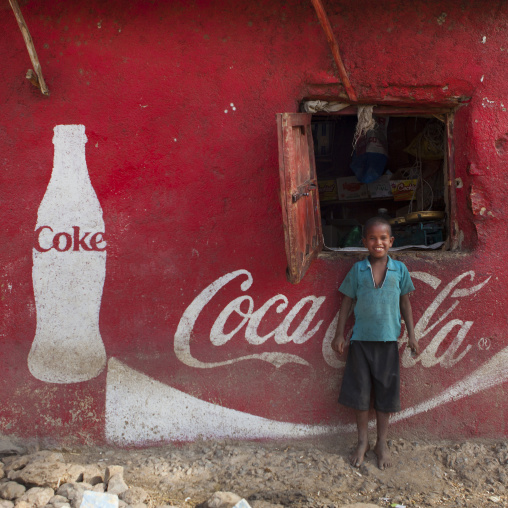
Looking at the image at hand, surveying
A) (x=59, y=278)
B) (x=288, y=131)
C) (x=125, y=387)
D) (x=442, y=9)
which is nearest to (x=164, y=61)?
(x=288, y=131)

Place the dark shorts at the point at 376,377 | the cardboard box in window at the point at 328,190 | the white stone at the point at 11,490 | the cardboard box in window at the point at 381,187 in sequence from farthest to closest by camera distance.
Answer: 1. the cardboard box in window at the point at 328,190
2. the cardboard box in window at the point at 381,187
3. the dark shorts at the point at 376,377
4. the white stone at the point at 11,490

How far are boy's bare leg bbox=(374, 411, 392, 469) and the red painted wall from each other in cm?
26

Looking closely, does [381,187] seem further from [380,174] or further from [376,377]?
[376,377]

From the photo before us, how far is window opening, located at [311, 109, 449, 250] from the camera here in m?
4.78

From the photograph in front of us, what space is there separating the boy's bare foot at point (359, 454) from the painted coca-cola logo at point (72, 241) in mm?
2109

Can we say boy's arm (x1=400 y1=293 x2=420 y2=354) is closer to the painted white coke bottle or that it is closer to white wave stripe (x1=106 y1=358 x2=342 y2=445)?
white wave stripe (x1=106 y1=358 x2=342 y2=445)

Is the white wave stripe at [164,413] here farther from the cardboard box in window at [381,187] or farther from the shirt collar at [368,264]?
the cardboard box in window at [381,187]

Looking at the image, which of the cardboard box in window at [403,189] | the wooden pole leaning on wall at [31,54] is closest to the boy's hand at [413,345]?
the cardboard box in window at [403,189]

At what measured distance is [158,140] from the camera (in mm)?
3477

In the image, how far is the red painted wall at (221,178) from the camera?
Result: 338 centimetres

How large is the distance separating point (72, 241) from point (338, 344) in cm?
189

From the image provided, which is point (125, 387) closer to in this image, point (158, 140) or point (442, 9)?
point (158, 140)

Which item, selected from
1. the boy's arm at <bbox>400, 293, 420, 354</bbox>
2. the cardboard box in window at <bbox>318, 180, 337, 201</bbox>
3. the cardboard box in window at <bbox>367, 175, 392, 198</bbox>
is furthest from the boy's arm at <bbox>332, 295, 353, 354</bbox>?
the cardboard box in window at <bbox>318, 180, 337, 201</bbox>

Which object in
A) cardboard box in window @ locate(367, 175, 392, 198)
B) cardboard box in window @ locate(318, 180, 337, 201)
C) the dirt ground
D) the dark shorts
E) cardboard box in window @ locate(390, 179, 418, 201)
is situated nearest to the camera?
the dirt ground
